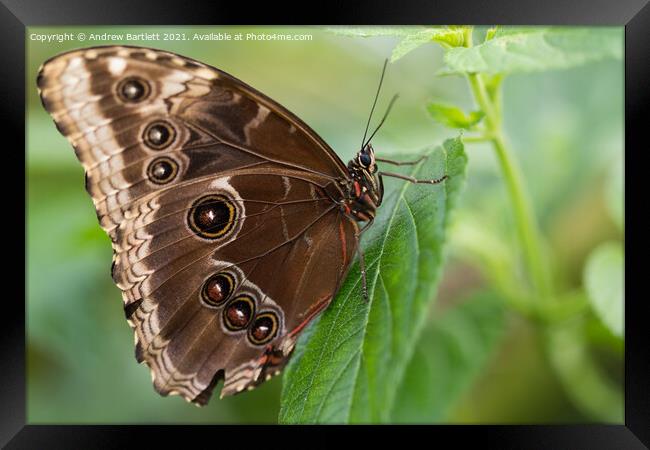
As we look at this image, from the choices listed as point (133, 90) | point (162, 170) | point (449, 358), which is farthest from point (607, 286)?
point (133, 90)

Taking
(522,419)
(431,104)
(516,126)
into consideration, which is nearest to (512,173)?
(431,104)

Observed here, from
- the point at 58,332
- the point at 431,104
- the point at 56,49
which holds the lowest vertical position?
the point at 58,332

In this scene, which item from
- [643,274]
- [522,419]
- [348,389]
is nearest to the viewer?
[348,389]

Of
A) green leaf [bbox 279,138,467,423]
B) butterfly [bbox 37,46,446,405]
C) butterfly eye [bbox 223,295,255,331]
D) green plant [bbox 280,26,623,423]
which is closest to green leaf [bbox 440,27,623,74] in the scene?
green plant [bbox 280,26,623,423]

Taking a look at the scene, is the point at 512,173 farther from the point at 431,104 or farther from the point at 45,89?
the point at 45,89

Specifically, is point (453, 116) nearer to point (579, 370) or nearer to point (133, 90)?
point (133, 90)

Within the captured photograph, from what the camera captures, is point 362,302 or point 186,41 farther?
point 186,41
